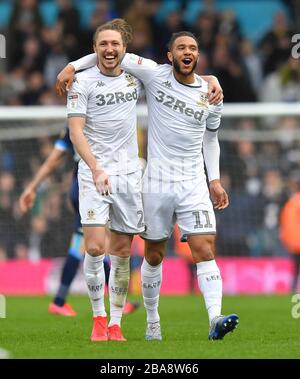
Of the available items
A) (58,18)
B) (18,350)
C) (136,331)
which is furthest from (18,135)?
(18,350)

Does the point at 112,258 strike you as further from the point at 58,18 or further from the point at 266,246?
the point at 58,18

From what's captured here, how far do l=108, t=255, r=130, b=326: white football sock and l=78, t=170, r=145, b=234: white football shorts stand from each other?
0.92ft

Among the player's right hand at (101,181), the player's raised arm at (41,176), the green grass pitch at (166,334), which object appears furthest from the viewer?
the player's raised arm at (41,176)

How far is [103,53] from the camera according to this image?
973 cm

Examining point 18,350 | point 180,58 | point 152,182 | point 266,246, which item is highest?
point 180,58

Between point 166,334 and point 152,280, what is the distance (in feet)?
2.94

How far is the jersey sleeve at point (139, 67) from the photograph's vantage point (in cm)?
995

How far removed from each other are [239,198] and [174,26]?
4127mm

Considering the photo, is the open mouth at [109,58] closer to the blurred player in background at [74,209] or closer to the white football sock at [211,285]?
the white football sock at [211,285]

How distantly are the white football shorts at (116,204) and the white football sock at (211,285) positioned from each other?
635 mm

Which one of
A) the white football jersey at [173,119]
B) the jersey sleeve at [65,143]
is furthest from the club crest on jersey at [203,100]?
the jersey sleeve at [65,143]

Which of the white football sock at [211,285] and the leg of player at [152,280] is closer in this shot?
the white football sock at [211,285]

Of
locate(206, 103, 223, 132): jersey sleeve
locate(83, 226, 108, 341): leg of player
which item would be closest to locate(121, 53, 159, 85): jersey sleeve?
Result: locate(206, 103, 223, 132): jersey sleeve

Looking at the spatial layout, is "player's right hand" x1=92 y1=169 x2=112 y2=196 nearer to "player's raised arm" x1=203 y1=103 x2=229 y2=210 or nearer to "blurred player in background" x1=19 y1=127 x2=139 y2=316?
"player's raised arm" x1=203 y1=103 x2=229 y2=210
